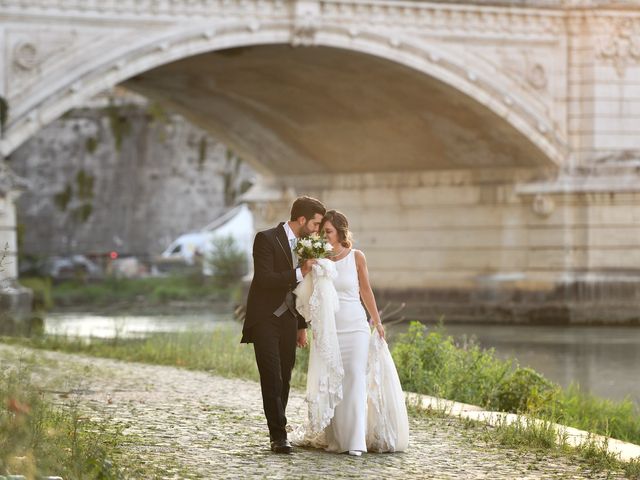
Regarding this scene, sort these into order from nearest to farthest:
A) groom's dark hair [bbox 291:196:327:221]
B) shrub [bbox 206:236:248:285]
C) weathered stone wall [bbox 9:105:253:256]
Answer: groom's dark hair [bbox 291:196:327:221]
shrub [bbox 206:236:248:285]
weathered stone wall [bbox 9:105:253:256]

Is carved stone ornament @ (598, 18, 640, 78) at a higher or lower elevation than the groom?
higher

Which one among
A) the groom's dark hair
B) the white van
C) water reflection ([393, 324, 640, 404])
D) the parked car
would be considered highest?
the white van

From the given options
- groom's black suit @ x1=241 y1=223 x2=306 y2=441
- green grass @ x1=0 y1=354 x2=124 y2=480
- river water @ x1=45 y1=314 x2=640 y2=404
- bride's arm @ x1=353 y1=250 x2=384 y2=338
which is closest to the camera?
green grass @ x1=0 y1=354 x2=124 y2=480

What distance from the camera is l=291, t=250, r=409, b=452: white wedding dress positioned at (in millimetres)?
10203

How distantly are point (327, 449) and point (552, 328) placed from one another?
2046 cm

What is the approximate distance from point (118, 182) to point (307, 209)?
145ft

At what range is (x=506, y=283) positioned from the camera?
32.7 m

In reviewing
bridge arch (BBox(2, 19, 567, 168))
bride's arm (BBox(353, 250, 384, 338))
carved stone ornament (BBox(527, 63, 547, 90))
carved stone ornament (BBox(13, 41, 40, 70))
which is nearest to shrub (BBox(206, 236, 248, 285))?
bridge arch (BBox(2, 19, 567, 168))

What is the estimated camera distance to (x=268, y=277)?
10180 millimetres

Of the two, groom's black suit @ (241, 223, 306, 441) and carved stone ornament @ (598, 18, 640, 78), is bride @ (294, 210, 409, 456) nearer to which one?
groom's black suit @ (241, 223, 306, 441)

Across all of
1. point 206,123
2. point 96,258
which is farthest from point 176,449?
point 96,258

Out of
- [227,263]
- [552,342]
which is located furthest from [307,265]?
[227,263]

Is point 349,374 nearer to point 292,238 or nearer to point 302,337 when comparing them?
point 302,337

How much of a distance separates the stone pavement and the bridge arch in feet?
40.2
